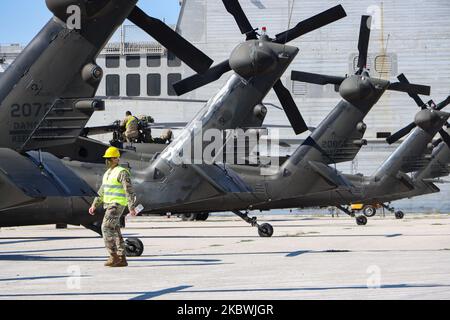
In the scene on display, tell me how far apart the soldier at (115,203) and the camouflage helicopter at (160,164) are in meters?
1.18

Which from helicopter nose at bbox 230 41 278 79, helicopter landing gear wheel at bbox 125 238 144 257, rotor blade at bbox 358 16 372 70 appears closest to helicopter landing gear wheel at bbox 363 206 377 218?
rotor blade at bbox 358 16 372 70

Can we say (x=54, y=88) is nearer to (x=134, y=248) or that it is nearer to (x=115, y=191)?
(x=115, y=191)

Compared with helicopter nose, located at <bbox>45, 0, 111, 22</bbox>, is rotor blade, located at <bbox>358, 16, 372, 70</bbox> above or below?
above

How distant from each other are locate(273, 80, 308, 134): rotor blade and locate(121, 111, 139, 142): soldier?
207 inches

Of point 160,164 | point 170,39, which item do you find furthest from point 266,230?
point 170,39

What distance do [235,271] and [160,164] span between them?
7.95 meters

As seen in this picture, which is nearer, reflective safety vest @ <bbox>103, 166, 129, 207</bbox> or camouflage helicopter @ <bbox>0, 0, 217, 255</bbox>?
reflective safety vest @ <bbox>103, 166, 129, 207</bbox>

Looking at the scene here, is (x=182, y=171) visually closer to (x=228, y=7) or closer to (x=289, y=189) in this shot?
(x=228, y=7)

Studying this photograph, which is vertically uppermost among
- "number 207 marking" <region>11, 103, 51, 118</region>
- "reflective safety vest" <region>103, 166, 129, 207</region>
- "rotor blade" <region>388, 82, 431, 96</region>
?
"rotor blade" <region>388, 82, 431, 96</region>

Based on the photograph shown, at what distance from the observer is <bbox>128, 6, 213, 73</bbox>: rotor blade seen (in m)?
18.2

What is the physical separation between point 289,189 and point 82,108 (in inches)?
508

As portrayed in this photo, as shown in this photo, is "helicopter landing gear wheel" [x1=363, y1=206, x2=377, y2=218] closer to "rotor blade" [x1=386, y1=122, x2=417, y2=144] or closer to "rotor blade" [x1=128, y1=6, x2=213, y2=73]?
"rotor blade" [x1=386, y1=122, x2=417, y2=144]

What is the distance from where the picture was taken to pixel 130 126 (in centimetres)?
2872

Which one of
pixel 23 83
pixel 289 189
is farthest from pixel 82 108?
pixel 289 189
